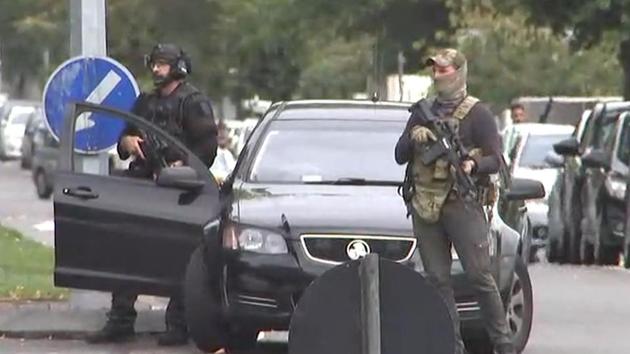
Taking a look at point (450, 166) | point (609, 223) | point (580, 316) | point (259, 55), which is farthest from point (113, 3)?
point (450, 166)

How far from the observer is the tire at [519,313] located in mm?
11469

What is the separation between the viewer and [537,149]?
90.4ft

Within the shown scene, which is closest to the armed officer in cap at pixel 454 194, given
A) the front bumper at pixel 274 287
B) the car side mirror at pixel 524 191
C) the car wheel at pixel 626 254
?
the front bumper at pixel 274 287

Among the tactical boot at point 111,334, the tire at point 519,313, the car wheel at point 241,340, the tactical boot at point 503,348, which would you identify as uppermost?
the tactical boot at point 503,348

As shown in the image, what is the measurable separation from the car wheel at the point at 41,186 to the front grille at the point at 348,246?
29553 mm

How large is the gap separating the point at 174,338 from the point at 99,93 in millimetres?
2126

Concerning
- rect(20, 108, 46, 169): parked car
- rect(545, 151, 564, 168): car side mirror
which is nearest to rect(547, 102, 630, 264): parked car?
rect(545, 151, 564, 168): car side mirror

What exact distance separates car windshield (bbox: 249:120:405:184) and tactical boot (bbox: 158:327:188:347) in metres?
1.06

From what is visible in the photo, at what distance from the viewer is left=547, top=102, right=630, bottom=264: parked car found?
2122cm

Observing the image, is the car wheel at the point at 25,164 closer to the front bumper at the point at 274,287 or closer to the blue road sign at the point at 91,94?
the blue road sign at the point at 91,94

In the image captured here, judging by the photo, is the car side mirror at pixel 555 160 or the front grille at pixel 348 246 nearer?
the front grille at pixel 348 246

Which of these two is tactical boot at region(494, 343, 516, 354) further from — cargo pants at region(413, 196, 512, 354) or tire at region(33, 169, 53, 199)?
tire at region(33, 169, 53, 199)

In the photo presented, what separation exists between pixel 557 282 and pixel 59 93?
6024 millimetres

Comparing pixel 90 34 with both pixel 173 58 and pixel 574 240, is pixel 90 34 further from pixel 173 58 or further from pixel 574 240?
pixel 574 240
